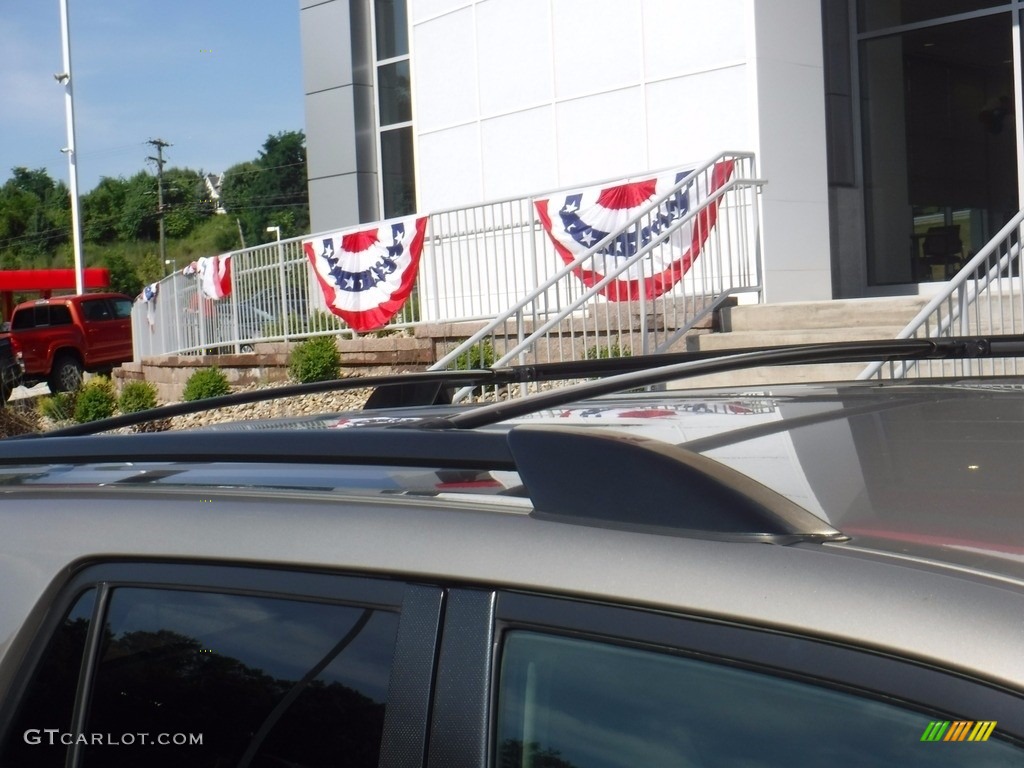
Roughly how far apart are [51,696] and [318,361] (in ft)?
Answer: 36.1

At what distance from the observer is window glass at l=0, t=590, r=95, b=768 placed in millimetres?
1485

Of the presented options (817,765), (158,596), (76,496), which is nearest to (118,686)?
(158,596)

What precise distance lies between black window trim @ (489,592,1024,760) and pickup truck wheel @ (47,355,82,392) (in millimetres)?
23284

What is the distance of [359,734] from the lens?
1241mm

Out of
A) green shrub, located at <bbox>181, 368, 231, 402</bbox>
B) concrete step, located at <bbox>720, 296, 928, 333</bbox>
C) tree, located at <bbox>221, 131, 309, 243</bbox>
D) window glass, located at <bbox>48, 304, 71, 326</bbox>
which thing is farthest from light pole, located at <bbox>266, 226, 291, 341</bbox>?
tree, located at <bbox>221, 131, 309, 243</bbox>

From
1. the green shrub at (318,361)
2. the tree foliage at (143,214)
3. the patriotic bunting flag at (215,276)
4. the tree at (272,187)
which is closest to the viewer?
the green shrub at (318,361)

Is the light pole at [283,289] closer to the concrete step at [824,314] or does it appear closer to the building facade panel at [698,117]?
Answer: the building facade panel at [698,117]

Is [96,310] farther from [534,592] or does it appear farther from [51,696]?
[534,592]

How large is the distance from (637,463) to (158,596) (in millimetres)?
693

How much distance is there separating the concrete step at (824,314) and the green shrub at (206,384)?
6.46 metres

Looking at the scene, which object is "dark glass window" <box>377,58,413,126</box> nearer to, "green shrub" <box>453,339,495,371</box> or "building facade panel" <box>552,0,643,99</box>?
"building facade panel" <box>552,0,643,99</box>

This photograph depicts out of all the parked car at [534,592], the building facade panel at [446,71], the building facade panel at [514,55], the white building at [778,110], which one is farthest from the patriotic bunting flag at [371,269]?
the parked car at [534,592]

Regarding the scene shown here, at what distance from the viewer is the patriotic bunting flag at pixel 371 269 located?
12188 millimetres

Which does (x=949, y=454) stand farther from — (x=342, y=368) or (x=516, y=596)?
(x=342, y=368)
